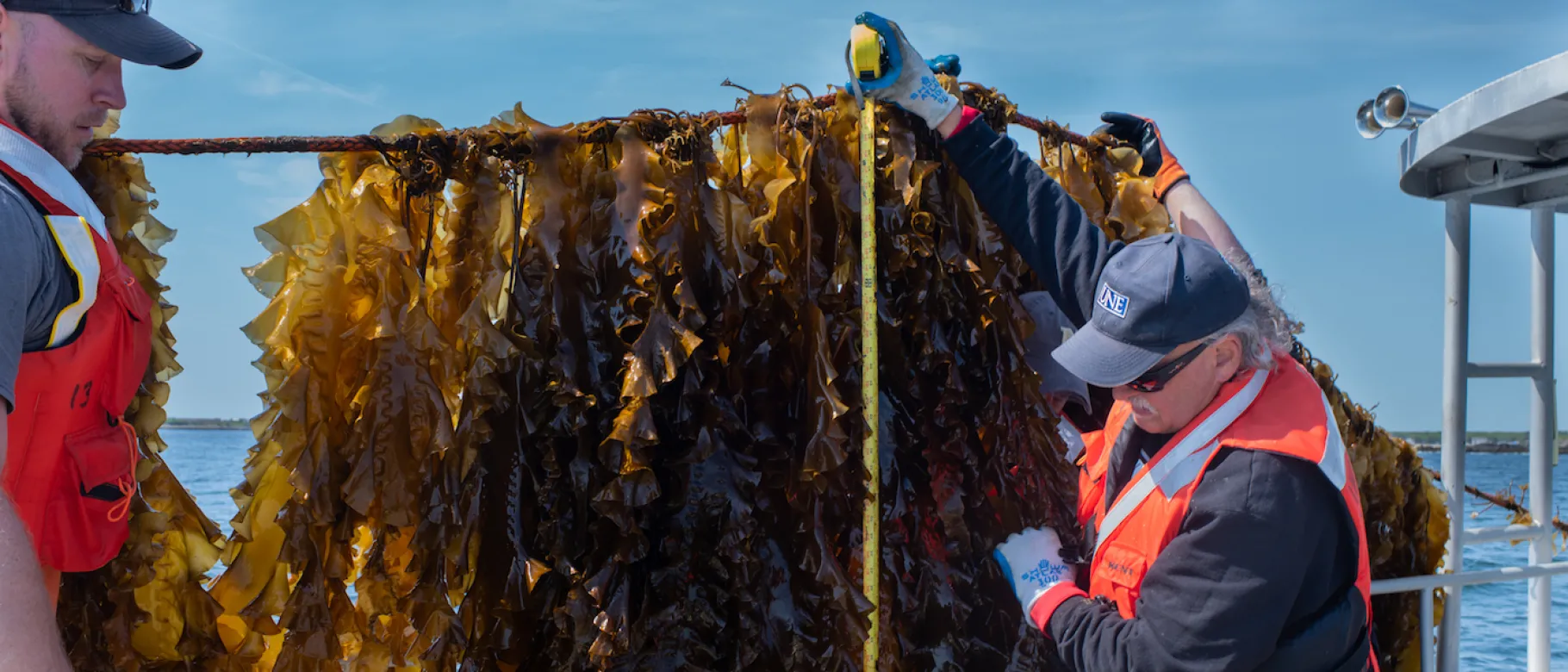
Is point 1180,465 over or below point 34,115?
below

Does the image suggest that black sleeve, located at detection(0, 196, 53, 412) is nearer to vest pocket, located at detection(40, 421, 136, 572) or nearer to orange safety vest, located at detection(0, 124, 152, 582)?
orange safety vest, located at detection(0, 124, 152, 582)

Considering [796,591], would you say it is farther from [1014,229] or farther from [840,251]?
[1014,229]

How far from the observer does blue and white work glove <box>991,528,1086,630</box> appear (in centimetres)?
208

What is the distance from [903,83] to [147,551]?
197 centimetres

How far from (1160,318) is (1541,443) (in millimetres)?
3488

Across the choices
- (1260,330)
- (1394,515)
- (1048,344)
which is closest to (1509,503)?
(1394,515)

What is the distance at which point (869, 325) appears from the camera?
6.68 feet

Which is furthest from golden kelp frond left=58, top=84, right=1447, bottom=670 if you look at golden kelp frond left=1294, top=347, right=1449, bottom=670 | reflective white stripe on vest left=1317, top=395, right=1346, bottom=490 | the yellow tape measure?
golden kelp frond left=1294, top=347, right=1449, bottom=670

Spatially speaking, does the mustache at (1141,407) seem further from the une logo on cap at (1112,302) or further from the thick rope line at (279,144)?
the thick rope line at (279,144)

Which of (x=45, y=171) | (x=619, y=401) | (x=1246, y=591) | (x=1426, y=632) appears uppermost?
(x=45, y=171)

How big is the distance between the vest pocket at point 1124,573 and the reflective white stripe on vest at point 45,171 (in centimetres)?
213

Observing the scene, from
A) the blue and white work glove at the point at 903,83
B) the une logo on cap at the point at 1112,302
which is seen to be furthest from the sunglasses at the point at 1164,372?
the blue and white work glove at the point at 903,83

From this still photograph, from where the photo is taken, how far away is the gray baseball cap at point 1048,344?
245 cm

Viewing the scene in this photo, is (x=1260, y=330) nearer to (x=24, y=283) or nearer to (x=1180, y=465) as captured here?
(x=1180, y=465)
